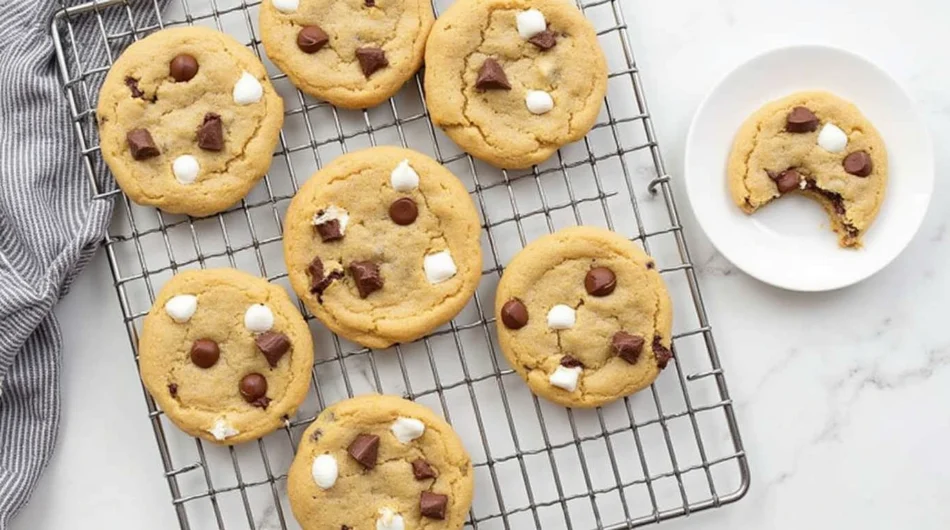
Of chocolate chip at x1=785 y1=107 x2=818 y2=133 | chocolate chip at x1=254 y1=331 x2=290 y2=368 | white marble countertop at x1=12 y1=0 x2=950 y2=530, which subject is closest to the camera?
chocolate chip at x1=254 y1=331 x2=290 y2=368

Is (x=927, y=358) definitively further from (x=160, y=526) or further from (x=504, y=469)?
(x=160, y=526)

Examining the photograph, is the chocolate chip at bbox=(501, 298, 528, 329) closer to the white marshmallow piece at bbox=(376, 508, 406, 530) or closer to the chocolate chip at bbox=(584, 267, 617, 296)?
the chocolate chip at bbox=(584, 267, 617, 296)

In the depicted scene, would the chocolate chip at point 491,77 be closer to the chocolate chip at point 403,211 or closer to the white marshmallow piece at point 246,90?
the chocolate chip at point 403,211

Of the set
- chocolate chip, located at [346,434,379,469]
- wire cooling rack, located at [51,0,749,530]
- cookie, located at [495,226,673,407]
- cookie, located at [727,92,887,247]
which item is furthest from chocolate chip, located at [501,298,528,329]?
cookie, located at [727,92,887,247]

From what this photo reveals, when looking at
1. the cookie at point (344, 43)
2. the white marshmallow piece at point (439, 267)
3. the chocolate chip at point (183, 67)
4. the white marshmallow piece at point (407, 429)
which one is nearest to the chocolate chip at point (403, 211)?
the white marshmallow piece at point (439, 267)

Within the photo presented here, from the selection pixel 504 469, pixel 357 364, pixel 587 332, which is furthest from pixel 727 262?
pixel 357 364

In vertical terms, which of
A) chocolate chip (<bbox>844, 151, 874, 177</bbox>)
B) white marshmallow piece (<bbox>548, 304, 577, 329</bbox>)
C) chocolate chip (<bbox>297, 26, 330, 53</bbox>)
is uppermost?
chocolate chip (<bbox>297, 26, 330, 53</bbox>)
